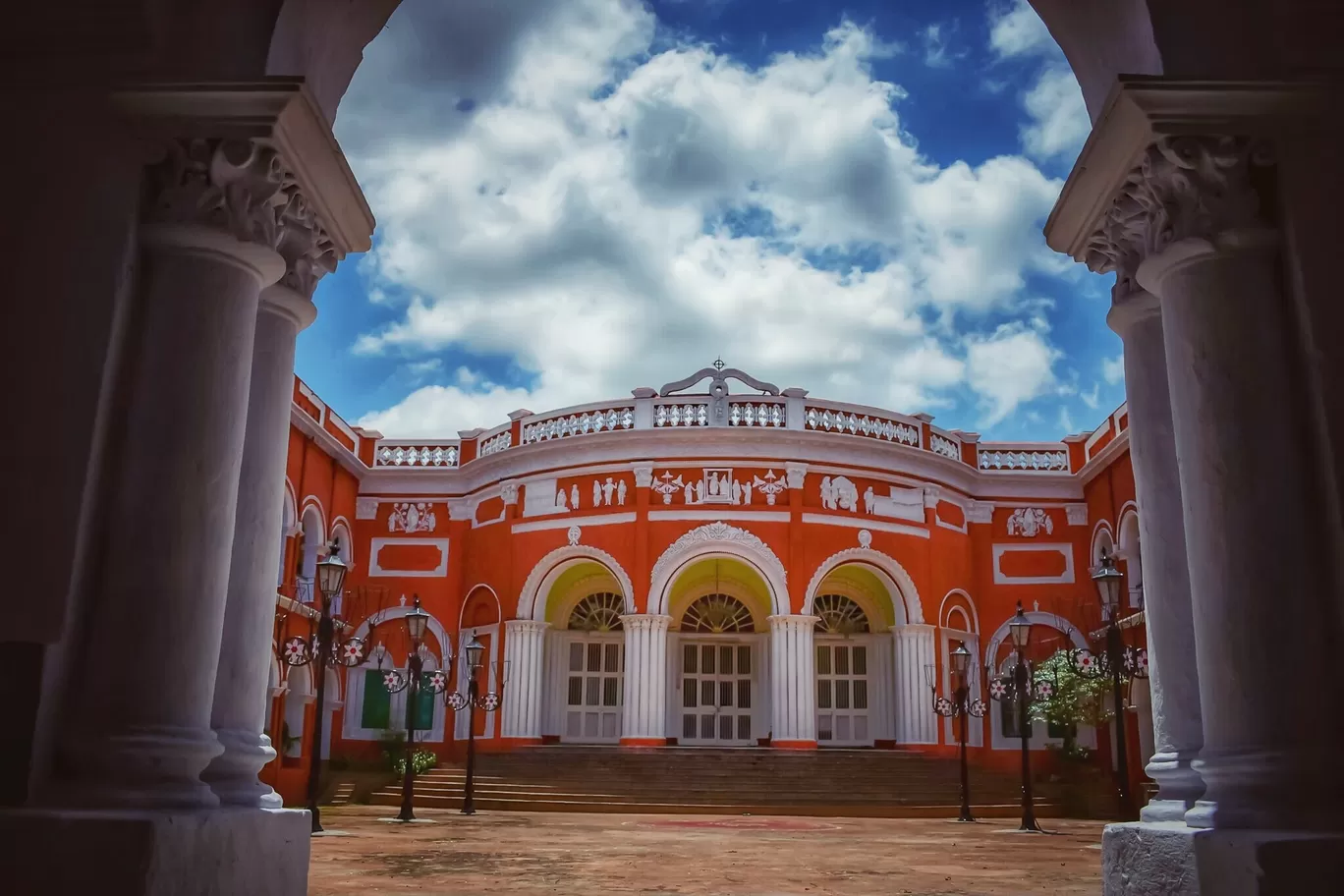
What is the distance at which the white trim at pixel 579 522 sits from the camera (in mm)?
21031

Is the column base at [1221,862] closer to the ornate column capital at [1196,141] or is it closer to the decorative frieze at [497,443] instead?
the ornate column capital at [1196,141]

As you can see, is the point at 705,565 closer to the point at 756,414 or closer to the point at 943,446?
the point at 756,414

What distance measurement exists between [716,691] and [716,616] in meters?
1.48

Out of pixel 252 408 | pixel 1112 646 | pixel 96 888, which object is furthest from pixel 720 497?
pixel 96 888

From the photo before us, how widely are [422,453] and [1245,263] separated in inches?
841

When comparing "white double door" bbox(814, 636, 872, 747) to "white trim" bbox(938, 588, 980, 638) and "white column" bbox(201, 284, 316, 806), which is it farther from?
"white column" bbox(201, 284, 316, 806)

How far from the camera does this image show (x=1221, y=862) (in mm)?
3637

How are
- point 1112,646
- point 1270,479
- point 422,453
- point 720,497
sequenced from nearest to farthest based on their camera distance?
point 1270,479, point 1112,646, point 720,497, point 422,453

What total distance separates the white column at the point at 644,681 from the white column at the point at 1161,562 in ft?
52.1

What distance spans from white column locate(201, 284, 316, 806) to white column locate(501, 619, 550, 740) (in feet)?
55.1

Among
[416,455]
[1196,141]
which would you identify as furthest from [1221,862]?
[416,455]

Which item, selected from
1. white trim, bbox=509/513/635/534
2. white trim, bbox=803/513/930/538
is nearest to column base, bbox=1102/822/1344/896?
white trim, bbox=803/513/930/538

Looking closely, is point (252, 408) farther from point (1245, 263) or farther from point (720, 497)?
point (720, 497)

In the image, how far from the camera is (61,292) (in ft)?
13.2
